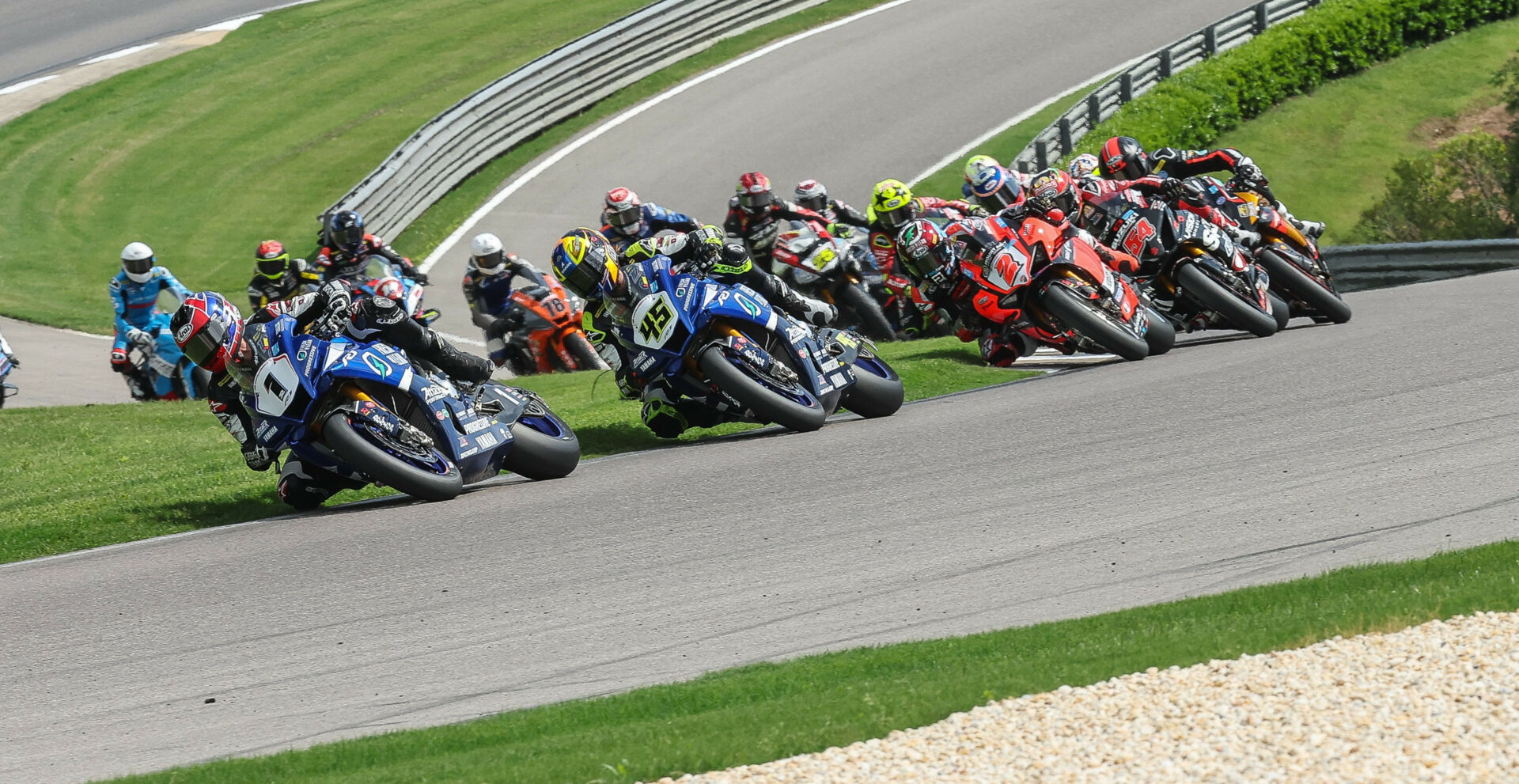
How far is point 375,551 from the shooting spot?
31.0 ft

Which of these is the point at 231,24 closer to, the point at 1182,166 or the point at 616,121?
the point at 616,121

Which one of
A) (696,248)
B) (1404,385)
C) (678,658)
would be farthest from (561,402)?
(678,658)

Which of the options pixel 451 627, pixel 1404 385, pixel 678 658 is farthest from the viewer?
pixel 1404 385

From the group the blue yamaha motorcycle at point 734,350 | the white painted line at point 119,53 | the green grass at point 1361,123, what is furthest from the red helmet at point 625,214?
the white painted line at point 119,53

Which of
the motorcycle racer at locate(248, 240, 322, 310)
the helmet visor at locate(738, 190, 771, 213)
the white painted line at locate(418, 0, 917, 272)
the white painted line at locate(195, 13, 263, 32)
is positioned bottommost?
the white painted line at locate(418, 0, 917, 272)

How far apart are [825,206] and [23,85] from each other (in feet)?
65.3

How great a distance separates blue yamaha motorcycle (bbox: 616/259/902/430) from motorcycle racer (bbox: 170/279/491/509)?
1512mm

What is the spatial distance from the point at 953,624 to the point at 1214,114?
71.5 feet

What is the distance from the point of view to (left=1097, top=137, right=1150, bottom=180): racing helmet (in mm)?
16234

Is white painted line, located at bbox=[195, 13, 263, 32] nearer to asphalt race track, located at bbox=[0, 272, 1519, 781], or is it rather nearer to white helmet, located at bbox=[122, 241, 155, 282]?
white helmet, located at bbox=[122, 241, 155, 282]

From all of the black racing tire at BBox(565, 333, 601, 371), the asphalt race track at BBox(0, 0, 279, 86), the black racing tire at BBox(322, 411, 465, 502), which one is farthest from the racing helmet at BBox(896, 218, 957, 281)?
the asphalt race track at BBox(0, 0, 279, 86)

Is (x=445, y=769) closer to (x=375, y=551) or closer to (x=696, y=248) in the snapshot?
(x=375, y=551)

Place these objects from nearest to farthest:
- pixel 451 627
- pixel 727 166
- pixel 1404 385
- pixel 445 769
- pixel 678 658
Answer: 1. pixel 445 769
2. pixel 678 658
3. pixel 451 627
4. pixel 1404 385
5. pixel 727 166

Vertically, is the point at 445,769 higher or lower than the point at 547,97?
higher
